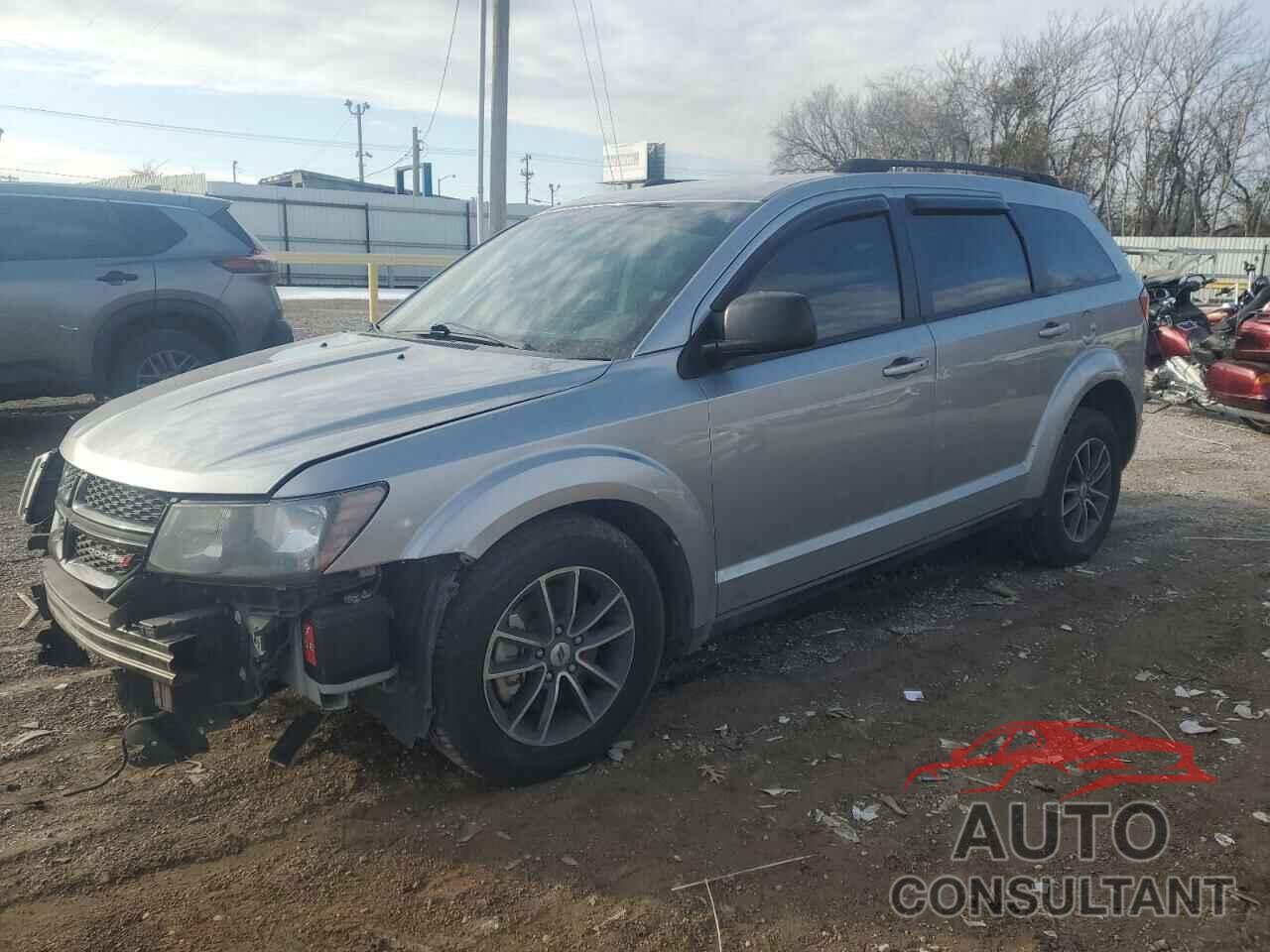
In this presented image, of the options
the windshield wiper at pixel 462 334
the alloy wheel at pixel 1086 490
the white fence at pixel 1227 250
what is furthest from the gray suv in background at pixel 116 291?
the white fence at pixel 1227 250

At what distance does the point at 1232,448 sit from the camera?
875 cm

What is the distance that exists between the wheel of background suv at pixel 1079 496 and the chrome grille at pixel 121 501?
4.01 meters

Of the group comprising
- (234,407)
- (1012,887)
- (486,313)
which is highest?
(486,313)

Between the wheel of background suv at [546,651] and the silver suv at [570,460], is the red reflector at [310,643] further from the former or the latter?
the wheel of background suv at [546,651]

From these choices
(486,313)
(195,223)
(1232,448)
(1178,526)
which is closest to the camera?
(486,313)

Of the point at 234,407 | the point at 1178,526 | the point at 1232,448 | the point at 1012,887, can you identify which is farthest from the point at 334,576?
the point at 1232,448

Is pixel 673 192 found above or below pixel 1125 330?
above

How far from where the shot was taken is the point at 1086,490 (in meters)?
5.36

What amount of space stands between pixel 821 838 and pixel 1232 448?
296 inches

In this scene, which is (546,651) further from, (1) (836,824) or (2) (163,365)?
(2) (163,365)

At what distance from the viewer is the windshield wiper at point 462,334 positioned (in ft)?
12.2

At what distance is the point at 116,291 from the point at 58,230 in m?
0.63

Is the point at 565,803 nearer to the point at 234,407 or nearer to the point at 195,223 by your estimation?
the point at 234,407

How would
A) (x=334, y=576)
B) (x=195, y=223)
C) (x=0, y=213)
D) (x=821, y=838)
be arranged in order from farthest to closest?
1. (x=195, y=223)
2. (x=0, y=213)
3. (x=821, y=838)
4. (x=334, y=576)
